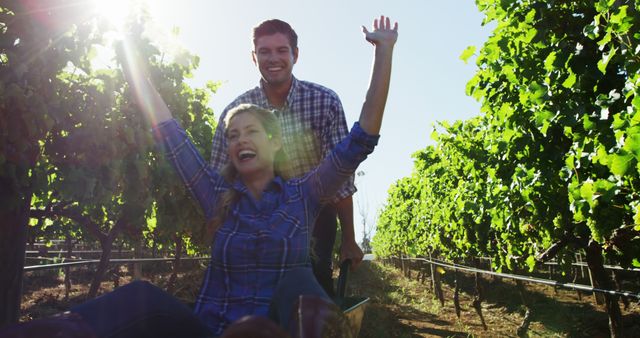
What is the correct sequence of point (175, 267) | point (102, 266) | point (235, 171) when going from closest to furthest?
point (235, 171) < point (102, 266) < point (175, 267)

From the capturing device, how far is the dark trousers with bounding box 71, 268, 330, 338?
4.72 ft

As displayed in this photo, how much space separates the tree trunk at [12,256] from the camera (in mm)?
6188

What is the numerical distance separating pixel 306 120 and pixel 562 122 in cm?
338

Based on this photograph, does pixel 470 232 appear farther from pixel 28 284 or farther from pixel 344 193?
pixel 28 284

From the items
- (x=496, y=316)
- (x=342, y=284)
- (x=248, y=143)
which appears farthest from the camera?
(x=496, y=316)

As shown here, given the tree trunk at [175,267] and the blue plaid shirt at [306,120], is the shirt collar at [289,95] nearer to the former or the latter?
the blue plaid shirt at [306,120]

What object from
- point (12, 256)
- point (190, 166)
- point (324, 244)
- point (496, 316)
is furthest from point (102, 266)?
point (496, 316)

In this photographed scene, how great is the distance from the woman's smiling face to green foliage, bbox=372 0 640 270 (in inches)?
109

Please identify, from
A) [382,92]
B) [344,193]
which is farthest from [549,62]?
[382,92]

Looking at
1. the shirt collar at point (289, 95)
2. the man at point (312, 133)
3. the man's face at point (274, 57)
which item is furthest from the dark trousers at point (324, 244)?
the man's face at point (274, 57)

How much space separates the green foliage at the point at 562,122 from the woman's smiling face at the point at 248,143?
2779mm

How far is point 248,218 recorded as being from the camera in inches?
74.7

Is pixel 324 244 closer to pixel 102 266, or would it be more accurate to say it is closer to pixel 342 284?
pixel 342 284

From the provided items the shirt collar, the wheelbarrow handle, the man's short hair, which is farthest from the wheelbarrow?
the man's short hair
